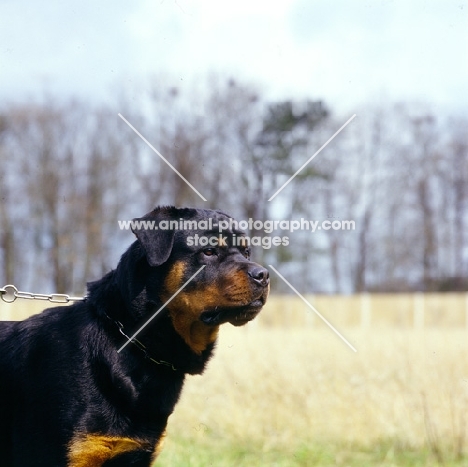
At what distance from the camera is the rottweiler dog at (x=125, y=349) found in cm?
380

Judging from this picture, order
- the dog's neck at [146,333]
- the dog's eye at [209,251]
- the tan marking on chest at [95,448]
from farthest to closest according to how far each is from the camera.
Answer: the dog's eye at [209,251]
the dog's neck at [146,333]
the tan marking on chest at [95,448]

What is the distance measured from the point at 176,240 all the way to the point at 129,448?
1.22m

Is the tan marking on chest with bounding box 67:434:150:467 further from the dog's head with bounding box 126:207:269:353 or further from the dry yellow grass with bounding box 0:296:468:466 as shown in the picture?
the dry yellow grass with bounding box 0:296:468:466

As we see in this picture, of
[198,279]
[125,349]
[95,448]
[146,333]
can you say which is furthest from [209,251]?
[95,448]

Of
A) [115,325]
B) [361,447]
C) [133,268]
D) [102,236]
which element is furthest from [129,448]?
[102,236]

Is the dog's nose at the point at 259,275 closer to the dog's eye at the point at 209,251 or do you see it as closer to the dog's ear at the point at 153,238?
the dog's eye at the point at 209,251

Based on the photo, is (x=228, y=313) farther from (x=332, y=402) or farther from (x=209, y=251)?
(x=332, y=402)

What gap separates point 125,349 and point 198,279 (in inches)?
22.5

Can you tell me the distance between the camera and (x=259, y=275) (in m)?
4.07

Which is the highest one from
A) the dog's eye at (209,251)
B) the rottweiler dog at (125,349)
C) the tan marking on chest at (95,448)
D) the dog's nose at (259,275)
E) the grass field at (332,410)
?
the dog's eye at (209,251)

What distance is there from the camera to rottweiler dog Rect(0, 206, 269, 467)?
150 inches

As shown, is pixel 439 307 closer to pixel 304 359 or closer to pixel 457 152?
pixel 457 152

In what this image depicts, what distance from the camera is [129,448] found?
387 centimetres

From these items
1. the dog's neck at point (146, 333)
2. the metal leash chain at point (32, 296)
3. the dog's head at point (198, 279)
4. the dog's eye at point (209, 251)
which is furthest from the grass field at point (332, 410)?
the dog's eye at point (209, 251)
